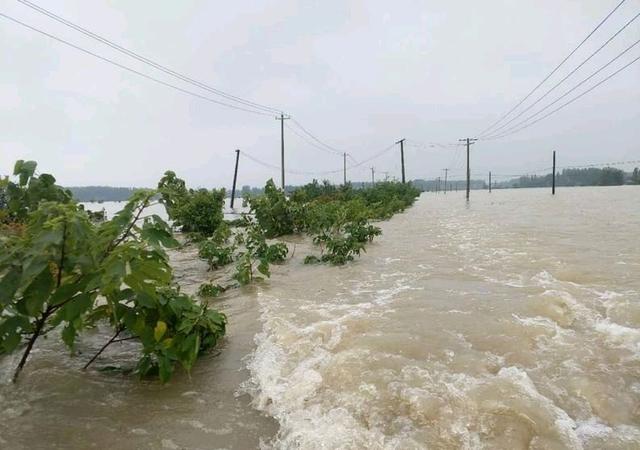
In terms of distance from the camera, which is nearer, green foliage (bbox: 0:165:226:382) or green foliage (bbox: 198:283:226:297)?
green foliage (bbox: 0:165:226:382)

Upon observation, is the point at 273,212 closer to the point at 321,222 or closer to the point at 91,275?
the point at 321,222

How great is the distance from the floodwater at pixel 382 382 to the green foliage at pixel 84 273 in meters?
0.52

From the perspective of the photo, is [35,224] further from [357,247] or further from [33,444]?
[357,247]

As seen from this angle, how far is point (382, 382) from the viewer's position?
3049mm

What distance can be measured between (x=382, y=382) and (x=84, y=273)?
214 cm

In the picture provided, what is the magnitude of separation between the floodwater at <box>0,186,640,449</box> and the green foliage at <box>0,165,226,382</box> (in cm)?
52

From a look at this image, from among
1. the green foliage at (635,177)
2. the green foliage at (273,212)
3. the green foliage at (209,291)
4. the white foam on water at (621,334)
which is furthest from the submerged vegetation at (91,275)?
the green foliage at (635,177)

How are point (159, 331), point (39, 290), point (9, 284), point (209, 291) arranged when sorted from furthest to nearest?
1. point (209, 291)
2. point (159, 331)
3. point (39, 290)
4. point (9, 284)

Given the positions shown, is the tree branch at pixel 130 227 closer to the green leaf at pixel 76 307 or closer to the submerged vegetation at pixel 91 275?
the submerged vegetation at pixel 91 275

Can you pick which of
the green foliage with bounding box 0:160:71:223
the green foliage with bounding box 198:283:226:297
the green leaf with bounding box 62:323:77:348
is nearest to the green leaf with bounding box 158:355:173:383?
the green leaf with bounding box 62:323:77:348

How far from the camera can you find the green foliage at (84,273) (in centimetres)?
235

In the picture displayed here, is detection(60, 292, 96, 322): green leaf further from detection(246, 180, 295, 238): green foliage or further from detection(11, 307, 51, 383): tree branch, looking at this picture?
detection(246, 180, 295, 238): green foliage

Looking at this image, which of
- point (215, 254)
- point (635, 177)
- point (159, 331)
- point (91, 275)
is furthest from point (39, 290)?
point (635, 177)

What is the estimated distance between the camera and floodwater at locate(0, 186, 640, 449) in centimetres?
249
